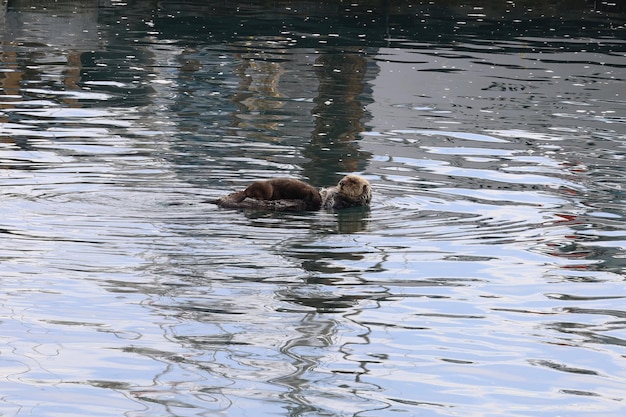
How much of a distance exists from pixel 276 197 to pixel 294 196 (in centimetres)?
15

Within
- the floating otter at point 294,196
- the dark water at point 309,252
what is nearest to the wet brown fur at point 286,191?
the floating otter at point 294,196

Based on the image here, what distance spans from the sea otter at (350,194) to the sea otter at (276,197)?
0.13m

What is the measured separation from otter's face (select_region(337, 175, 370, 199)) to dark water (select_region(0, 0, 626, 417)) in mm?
286

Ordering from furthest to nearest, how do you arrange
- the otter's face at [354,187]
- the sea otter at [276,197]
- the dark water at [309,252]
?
the otter's face at [354,187] < the sea otter at [276,197] < the dark water at [309,252]

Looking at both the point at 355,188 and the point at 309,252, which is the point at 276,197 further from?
the point at 309,252

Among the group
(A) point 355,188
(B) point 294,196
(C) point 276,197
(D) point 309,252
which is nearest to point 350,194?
(A) point 355,188

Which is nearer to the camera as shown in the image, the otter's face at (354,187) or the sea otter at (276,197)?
the sea otter at (276,197)

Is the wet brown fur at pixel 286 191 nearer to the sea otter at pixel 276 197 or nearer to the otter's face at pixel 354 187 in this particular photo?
the sea otter at pixel 276 197

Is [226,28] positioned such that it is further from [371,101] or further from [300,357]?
[300,357]

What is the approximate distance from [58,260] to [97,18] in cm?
2492

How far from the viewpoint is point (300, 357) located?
6.85 metres

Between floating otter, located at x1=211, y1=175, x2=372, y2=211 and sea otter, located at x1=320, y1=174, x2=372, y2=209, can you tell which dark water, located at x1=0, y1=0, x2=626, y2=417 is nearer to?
floating otter, located at x1=211, y1=175, x2=372, y2=211

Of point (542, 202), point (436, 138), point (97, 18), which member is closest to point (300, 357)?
point (542, 202)

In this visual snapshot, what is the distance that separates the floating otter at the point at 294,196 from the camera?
1049cm
